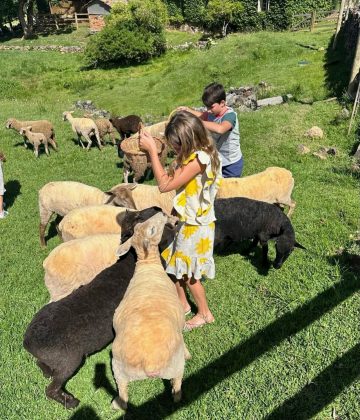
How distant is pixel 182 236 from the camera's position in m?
3.54

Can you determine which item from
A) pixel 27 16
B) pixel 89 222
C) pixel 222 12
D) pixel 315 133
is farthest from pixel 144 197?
pixel 27 16

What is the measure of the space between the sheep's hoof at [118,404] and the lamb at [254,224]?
7.61 ft

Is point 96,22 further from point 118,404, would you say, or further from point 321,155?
point 118,404

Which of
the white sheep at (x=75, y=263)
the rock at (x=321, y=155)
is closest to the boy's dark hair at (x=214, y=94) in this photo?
the white sheep at (x=75, y=263)

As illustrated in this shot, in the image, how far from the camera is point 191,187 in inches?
130

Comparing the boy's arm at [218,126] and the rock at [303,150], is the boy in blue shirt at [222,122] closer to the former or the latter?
the boy's arm at [218,126]

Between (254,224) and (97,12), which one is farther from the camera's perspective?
(97,12)

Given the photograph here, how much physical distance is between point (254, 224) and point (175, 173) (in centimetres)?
221

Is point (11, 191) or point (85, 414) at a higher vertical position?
point (85, 414)

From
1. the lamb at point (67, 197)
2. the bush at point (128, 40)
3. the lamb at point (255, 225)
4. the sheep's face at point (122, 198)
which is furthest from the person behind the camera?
the bush at point (128, 40)

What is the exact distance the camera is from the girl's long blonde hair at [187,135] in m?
3.01

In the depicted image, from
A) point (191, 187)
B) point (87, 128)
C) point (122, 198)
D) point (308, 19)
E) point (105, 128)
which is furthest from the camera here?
point (308, 19)

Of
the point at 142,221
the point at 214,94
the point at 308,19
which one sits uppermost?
the point at 214,94

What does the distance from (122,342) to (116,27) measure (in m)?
29.9
